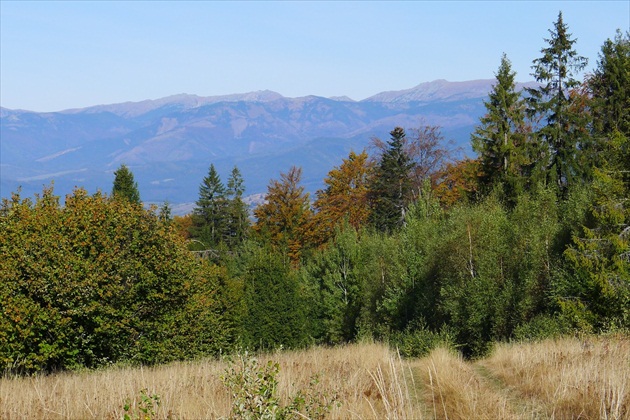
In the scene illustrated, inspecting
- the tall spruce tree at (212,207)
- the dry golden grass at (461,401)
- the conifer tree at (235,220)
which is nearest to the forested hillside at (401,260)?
the dry golden grass at (461,401)

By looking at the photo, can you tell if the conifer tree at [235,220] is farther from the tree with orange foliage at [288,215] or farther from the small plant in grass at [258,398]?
the small plant in grass at [258,398]

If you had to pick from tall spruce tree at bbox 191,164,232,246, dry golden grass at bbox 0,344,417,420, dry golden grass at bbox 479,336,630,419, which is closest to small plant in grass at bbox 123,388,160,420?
dry golden grass at bbox 0,344,417,420

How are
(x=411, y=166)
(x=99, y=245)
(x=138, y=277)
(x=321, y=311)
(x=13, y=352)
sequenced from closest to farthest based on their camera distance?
1. (x=13, y=352)
2. (x=99, y=245)
3. (x=138, y=277)
4. (x=321, y=311)
5. (x=411, y=166)

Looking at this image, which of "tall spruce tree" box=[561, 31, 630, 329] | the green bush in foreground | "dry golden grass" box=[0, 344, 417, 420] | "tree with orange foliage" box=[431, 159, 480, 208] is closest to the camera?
"dry golden grass" box=[0, 344, 417, 420]

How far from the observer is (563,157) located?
44031 mm

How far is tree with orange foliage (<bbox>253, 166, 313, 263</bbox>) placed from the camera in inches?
2940

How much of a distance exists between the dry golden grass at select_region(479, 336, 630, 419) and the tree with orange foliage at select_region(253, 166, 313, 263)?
61712mm

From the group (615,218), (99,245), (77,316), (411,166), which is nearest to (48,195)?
(99,245)

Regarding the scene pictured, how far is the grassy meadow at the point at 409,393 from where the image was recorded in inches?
251

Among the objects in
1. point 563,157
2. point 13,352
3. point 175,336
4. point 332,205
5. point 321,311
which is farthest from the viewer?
point 332,205

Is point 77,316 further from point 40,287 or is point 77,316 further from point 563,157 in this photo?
point 563,157

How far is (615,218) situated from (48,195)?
23303 mm

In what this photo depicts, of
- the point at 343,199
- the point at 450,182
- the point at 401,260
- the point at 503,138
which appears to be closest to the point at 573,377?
the point at 401,260

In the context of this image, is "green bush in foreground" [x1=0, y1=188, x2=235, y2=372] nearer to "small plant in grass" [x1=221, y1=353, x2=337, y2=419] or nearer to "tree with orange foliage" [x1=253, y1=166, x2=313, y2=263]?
"small plant in grass" [x1=221, y1=353, x2=337, y2=419]
